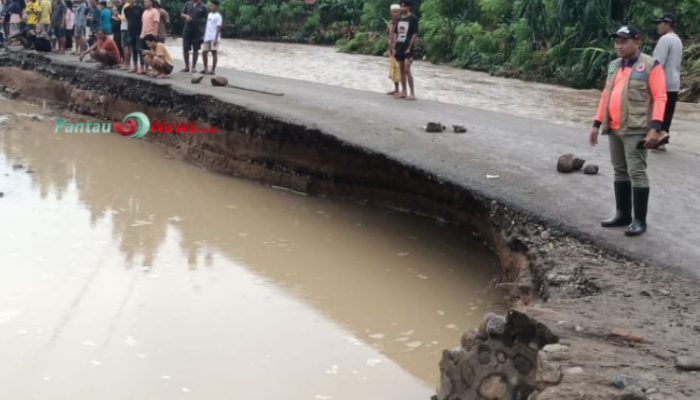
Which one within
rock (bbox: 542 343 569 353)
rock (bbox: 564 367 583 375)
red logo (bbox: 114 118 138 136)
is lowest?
red logo (bbox: 114 118 138 136)

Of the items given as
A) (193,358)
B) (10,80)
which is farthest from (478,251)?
(10,80)

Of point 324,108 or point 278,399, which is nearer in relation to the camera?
point 278,399

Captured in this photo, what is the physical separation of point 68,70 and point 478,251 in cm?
1140

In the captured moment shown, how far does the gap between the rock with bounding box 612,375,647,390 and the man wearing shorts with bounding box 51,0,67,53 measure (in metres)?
17.6

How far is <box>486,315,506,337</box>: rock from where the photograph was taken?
14.5 feet

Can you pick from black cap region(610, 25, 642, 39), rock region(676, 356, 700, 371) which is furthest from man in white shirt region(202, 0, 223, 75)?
rock region(676, 356, 700, 371)

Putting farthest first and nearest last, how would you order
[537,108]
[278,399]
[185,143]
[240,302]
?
[537,108], [185,143], [240,302], [278,399]

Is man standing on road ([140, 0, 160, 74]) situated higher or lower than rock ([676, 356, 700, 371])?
higher

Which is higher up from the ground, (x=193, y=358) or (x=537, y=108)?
(x=537, y=108)

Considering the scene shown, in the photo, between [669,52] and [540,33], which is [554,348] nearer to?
[669,52]

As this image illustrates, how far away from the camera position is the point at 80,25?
729 inches

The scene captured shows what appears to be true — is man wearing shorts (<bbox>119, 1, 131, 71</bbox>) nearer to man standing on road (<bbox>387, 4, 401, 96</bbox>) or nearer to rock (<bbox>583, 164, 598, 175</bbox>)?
man standing on road (<bbox>387, 4, 401, 96</bbox>)

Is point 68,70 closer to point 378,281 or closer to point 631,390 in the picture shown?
point 378,281

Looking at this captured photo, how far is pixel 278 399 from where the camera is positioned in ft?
17.4
